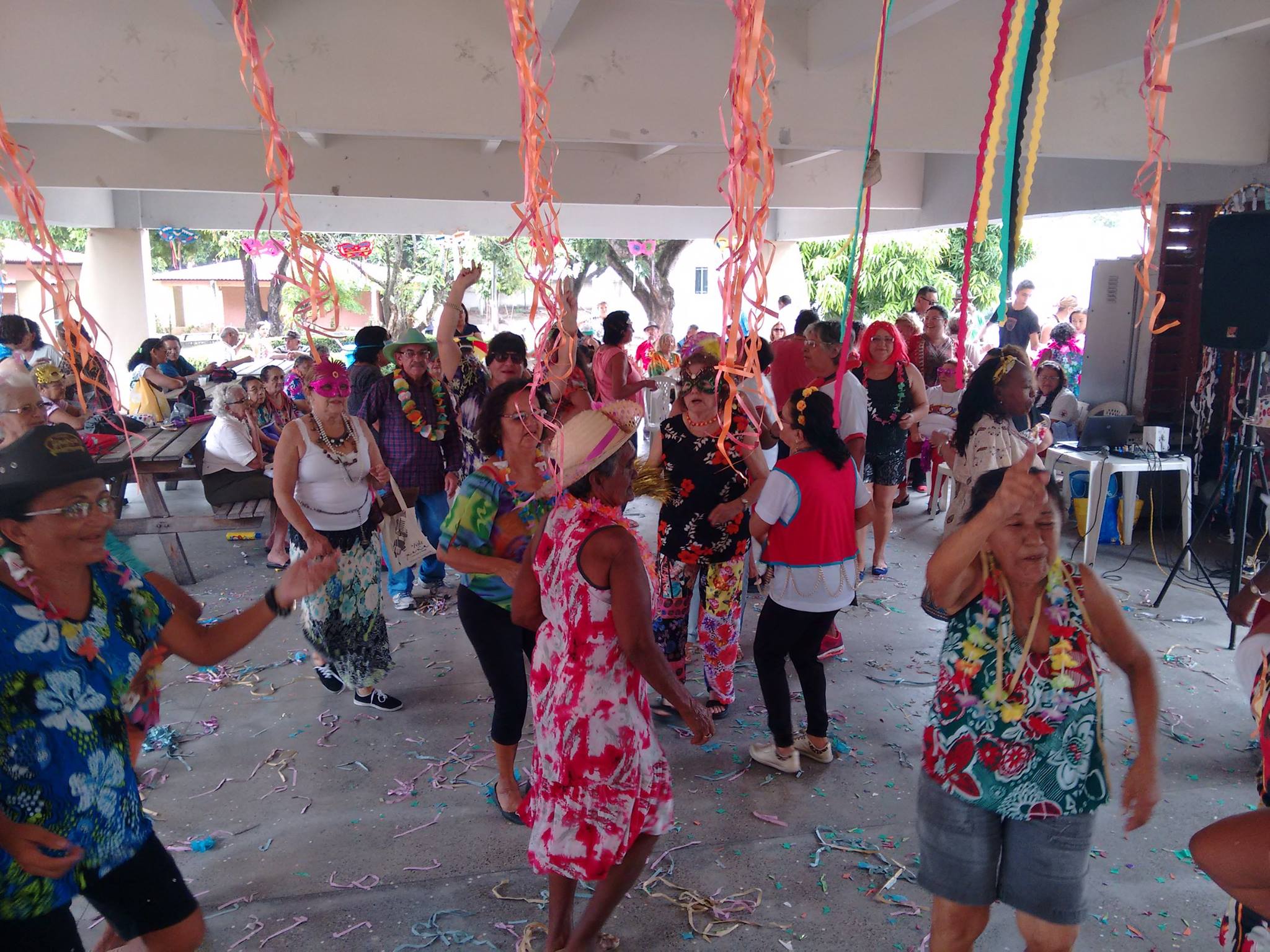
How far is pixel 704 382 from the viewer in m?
3.67

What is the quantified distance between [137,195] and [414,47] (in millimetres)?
8451

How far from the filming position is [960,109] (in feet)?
20.2

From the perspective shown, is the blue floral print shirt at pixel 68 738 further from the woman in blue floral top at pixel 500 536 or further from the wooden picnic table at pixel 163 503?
the wooden picnic table at pixel 163 503

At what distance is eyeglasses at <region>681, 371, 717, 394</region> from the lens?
3.67 meters

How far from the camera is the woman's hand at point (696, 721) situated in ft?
7.39

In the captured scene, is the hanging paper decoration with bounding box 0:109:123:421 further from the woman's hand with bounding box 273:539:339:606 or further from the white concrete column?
the white concrete column

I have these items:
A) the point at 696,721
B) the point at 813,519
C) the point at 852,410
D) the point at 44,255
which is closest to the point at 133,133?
the point at 44,255

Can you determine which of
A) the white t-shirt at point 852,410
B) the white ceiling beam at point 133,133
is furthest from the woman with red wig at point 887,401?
the white ceiling beam at point 133,133

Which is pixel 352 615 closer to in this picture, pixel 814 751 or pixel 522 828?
pixel 522 828

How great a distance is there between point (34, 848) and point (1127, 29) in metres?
6.74

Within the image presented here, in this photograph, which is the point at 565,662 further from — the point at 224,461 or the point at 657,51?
the point at 224,461

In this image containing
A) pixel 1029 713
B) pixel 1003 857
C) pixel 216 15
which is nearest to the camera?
pixel 1029 713

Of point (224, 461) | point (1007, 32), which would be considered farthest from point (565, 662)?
point (224, 461)

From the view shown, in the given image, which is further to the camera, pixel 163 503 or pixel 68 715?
pixel 163 503
